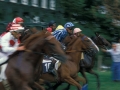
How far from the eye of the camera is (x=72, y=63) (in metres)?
13.9

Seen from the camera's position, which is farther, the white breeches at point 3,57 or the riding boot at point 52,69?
the riding boot at point 52,69

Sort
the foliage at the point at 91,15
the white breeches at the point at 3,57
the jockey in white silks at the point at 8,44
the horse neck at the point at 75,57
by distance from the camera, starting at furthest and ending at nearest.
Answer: the foliage at the point at 91,15 → the horse neck at the point at 75,57 → the white breeches at the point at 3,57 → the jockey in white silks at the point at 8,44

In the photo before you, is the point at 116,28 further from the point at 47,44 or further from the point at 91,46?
the point at 47,44

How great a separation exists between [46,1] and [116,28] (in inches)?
185

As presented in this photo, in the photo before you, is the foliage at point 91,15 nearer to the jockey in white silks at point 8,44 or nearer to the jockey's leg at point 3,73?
the jockey in white silks at point 8,44

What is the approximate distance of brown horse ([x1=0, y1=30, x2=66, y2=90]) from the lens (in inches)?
381

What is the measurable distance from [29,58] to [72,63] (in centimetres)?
419

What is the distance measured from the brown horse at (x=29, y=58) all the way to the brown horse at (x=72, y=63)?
3.16m

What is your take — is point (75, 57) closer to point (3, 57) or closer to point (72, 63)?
point (72, 63)

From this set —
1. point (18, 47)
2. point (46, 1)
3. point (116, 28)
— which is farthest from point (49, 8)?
point (18, 47)

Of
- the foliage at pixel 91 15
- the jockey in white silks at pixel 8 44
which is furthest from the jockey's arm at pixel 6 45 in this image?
the foliage at pixel 91 15

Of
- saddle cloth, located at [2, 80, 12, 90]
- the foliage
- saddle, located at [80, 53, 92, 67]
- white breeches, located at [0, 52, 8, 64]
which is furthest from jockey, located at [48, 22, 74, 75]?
the foliage

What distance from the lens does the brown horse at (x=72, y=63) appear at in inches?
518

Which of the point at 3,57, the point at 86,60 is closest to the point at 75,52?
the point at 86,60
